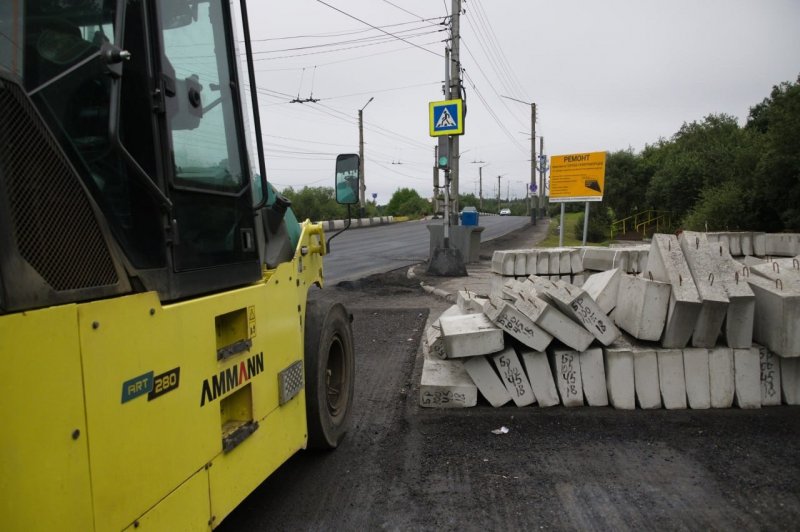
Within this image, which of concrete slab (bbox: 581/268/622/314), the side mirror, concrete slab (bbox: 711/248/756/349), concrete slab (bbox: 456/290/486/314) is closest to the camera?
the side mirror

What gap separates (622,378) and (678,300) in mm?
766

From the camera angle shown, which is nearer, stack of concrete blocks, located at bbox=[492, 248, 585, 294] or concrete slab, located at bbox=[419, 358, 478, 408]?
concrete slab, located at bbox=[419, 358, 478, 408]

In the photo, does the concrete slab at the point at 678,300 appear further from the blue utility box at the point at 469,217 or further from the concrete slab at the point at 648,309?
the blue utility box at the point at 469,217

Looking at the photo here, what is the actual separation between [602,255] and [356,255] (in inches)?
516

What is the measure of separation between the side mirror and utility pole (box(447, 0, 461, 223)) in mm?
10642

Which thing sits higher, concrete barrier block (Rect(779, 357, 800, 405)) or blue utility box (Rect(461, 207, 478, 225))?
blue utility box (Rect(461, 207, 478, 225))

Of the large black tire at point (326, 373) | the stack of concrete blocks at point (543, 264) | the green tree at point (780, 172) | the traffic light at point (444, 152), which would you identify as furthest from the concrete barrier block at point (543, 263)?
the green tree at point (780, 172)

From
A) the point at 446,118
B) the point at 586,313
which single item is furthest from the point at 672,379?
the point at 446,118

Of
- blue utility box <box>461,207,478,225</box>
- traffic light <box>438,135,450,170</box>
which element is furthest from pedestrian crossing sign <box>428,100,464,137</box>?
blue utility box <box>461,207,478,225</box>

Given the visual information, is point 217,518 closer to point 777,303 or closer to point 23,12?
point 23,12

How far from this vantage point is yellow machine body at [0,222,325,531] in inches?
58.8

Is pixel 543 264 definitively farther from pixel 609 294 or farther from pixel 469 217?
pixel 469 217

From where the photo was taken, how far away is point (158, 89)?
2191 millimetres

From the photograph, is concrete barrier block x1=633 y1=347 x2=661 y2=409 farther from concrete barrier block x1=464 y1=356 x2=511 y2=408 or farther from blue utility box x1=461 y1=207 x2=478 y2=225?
blue utility box x1=461 y1=207 x2=478 y2=225
